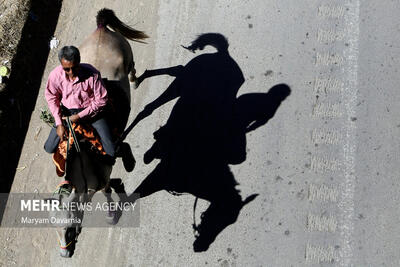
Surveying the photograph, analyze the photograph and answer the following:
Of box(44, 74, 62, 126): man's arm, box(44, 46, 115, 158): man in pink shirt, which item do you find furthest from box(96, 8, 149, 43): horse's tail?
box(44, 74, 62, 126): man's arm

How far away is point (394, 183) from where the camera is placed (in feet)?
18.4

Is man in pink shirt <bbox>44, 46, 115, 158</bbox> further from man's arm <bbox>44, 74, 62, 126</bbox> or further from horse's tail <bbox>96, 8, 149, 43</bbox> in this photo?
horse's tail <bbox>96, 8, 149, 43</bbox>

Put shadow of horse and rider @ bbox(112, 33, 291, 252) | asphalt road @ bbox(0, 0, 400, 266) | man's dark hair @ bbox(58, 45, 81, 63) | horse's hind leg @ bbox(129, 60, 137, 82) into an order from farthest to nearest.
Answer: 1. horse's hind leg @ bbox(129, 60, 137, 82)
2. shadow of horse and rider @ bbox(112, 33, 291, 252)
3. asphalt road @ bbox(0, 0, 400, 266)
4. man's dark hair @ bbox(58, 45, 81, 63)

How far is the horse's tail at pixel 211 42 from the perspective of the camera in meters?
6.71

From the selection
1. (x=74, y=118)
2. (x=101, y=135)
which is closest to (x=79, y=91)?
(x=74, y=118)

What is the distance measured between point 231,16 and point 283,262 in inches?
145

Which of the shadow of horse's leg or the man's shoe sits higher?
the man's shoe

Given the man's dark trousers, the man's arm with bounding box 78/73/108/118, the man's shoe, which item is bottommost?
A: the man's shoe

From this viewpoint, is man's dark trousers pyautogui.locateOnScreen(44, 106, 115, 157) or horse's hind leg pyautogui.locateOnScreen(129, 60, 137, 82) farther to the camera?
horse's hind leg pyautogui.locateOnScreen(129, 60, 137, 82)

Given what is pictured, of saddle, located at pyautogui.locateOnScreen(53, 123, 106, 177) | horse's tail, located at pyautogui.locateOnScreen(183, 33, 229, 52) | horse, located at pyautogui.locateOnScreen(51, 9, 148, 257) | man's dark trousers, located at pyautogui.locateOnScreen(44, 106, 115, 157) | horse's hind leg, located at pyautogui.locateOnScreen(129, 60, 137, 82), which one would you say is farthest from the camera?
horse's tail, located at pyautogui.locateOnScreen(183, 33, 229, 52)

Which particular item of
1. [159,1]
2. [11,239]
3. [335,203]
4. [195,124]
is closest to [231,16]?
[159,1]

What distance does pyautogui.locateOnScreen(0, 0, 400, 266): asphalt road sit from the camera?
18.1 feet

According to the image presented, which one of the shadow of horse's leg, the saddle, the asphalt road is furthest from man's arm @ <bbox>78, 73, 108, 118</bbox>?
the shadow of horse's leg

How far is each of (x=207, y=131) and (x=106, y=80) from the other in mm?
1519
